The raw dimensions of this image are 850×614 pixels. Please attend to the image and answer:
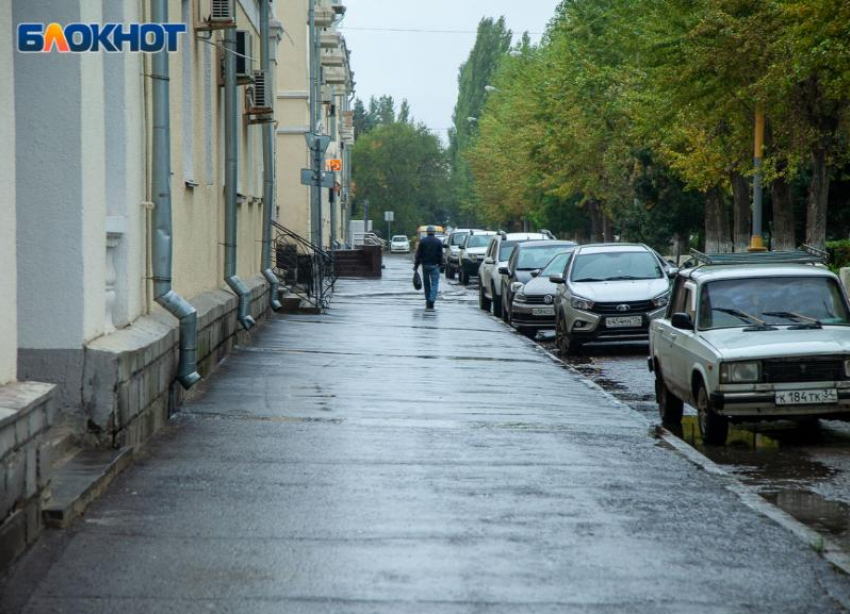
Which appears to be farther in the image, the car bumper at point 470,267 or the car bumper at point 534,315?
the car bumper at point 470,267

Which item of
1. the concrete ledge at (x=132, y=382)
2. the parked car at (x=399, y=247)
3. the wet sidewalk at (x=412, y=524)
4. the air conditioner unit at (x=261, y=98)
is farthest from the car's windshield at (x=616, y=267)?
the parked car at (x=399, y=247)

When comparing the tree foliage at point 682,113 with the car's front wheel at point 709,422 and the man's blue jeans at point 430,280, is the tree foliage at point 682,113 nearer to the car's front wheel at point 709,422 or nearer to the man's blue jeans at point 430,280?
the man's blue jeans at point 430,280

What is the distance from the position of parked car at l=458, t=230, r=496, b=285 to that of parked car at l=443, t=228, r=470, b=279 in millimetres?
1563

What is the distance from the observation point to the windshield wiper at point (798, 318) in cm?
1230

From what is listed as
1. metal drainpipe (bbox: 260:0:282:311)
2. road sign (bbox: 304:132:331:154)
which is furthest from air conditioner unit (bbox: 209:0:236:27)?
road sign (bbox: 304:132:331:154)

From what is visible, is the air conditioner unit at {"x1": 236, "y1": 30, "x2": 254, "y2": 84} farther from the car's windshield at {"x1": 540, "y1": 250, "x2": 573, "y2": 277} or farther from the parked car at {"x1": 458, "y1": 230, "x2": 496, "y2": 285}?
the parked car at {"x1": 458, "y1": 230, "x2": 496, "y2": 285}

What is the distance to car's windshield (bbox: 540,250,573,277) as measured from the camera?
27.3 metres

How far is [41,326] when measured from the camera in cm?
895

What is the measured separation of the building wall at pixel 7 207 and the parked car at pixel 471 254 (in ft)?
140

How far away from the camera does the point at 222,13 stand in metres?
16.9

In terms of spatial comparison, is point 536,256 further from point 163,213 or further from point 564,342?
point 163,213

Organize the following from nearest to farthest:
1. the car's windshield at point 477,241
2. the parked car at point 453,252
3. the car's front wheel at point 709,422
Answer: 1. the car's front wheel at point 709,422
2. the car's windshield at point 477,241
3. the parked car at point 453,252

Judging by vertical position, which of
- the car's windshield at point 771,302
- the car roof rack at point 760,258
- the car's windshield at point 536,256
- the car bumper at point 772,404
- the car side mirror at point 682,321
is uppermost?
the car roof rack at point 760,258

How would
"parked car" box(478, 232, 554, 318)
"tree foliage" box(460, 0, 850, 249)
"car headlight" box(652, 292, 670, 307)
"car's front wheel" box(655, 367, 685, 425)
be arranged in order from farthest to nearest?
"parked car" box(478, 232, 554, 318), "tree foliage" box(460, 0, 850, 249), "car headlight" box(652, 292, 670, 307), "car's front wheel" box(655, 367, 685, 425)
